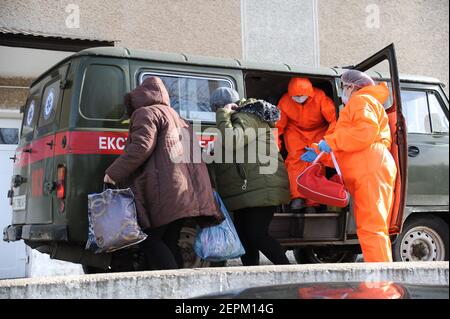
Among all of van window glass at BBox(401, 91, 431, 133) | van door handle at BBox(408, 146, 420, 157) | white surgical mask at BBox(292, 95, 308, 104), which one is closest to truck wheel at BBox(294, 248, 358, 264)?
van door handle at BBox(408, 146, 420, 157)

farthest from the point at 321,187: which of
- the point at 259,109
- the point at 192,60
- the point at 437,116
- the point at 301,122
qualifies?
the point at 437,116

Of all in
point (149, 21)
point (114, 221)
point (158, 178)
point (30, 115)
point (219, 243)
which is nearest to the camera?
point (114, 221)

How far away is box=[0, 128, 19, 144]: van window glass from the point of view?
9305mm

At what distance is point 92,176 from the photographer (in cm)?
493

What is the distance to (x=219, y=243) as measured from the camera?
4.68m

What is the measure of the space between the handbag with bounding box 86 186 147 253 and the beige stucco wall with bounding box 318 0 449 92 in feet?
23.4

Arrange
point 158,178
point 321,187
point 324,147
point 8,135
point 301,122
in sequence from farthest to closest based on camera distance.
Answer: point 8,135 < point 301,122 < point 321,187 < point 324,147 < point 158,178

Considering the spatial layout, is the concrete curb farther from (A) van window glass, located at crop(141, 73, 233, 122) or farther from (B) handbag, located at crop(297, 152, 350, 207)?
(A) van window glass, located at crop(141, 73, 233, 122)

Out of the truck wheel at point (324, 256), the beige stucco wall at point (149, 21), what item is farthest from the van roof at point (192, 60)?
the beige stucco wall at point (149, 21)

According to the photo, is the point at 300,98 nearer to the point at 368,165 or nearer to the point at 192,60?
the point at 192,60

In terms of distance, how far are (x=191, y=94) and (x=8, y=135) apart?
4.85 meters

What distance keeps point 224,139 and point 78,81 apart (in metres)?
1.31
